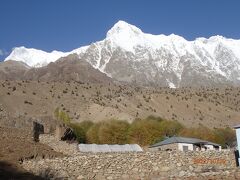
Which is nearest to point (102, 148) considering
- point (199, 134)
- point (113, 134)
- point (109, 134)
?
point (109, 134)

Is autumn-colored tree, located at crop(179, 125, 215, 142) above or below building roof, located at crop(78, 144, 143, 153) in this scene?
above

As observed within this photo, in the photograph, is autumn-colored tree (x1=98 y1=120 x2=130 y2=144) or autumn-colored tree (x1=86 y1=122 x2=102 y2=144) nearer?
autumn-colored tree (x1=98 y1=120 x2=130 y2=144)

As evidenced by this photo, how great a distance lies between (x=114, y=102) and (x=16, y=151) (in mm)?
68948

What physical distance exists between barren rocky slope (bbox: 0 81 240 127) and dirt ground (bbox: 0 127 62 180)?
45.4m

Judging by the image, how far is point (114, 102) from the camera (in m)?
97.0

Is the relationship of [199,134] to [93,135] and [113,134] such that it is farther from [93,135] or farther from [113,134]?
[93,135]

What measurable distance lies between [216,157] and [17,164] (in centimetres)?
1338

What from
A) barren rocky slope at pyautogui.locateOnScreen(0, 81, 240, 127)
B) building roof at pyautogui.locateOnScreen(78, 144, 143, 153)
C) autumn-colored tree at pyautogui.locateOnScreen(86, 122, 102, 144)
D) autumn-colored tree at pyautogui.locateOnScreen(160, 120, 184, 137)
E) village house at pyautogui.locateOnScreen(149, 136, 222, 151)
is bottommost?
building roof at pyautogui.locateOnScreen(78, 144, 143, 153)

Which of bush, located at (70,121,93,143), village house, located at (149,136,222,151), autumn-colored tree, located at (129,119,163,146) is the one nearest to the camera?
village house, located at (149,136,222,151)

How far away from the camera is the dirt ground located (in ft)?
77.4

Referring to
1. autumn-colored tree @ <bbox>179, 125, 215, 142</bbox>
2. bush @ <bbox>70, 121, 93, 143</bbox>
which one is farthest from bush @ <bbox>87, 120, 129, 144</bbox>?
autumn-colored tree @ <bbox>179, 125, 215, 142</bbox>

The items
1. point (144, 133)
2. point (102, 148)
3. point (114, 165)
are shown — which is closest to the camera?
point (114, 165)

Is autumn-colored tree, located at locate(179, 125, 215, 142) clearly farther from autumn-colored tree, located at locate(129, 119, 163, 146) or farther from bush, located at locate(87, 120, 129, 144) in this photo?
bush, located at locate(87, 120, 129, 144)

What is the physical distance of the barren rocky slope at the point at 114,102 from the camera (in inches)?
3401
